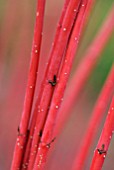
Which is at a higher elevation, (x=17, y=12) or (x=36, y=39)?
(x=17, y=12)

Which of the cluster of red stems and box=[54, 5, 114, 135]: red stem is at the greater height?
box=[54, 5, 114, 135]: red stem

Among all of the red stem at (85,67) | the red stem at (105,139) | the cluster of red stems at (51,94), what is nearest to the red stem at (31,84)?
the cluster of red stems at (51,94)

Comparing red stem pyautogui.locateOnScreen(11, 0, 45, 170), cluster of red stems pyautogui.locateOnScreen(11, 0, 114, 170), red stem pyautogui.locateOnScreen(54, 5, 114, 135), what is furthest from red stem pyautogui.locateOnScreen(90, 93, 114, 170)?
red stem pyautogui.locateOnScreen(54, 5, 114, 135)

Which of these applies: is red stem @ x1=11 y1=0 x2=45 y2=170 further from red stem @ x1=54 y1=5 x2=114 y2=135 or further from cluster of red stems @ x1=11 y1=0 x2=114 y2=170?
red stem @ x1=54 y1=5 x2=114 y2=135

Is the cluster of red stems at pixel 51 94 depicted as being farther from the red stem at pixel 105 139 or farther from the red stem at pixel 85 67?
the red stem at pixel 85 67

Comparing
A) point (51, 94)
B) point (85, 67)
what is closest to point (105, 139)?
point (51, 94)

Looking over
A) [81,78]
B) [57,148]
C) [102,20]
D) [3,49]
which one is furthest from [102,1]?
[57,148]

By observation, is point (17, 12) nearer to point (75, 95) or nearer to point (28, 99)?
point (75, 95)
